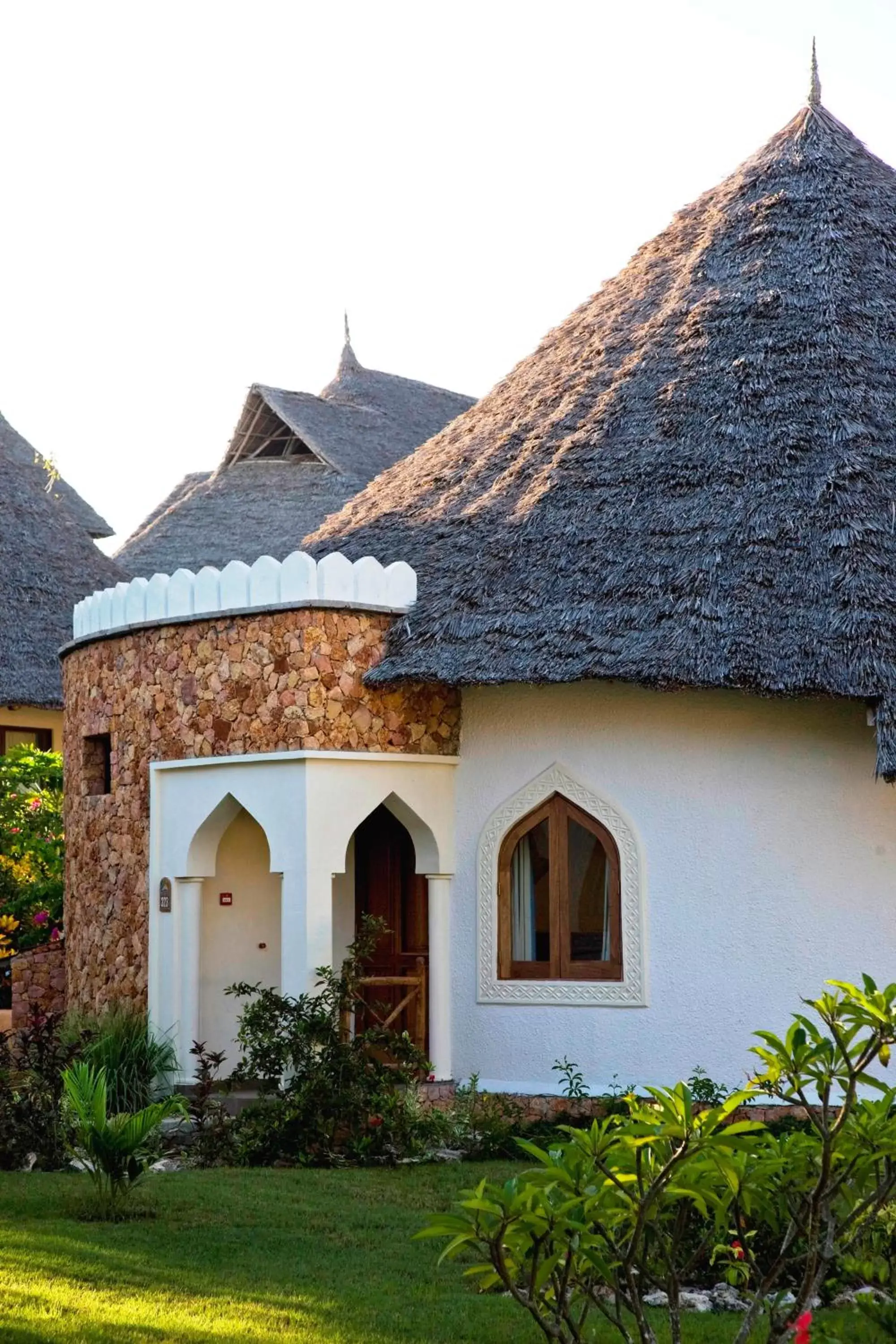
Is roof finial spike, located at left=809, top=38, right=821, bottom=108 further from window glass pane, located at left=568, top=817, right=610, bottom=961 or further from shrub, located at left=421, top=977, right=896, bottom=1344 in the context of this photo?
shrub, located at left=421, top=977, right=896, bottom=1344

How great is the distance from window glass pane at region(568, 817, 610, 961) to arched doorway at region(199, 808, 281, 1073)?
7.99 feet

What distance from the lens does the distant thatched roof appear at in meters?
25.1

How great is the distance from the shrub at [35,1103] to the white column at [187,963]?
36.2 inches

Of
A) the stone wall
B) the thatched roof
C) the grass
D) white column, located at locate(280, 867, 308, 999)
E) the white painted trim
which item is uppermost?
the thatched roof

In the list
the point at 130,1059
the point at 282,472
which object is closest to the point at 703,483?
the point at 130,1059

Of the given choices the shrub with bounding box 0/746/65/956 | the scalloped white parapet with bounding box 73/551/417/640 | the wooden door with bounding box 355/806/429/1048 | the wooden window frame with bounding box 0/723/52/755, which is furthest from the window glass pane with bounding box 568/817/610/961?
the wooden window frame with bounding box 0/723/52/755

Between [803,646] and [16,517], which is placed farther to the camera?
Answer: [16,517]

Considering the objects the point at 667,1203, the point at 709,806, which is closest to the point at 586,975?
the point at 709,806

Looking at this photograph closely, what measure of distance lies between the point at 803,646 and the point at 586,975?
9.22 ft

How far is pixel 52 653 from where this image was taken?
2173cm

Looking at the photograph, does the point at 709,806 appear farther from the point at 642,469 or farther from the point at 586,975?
the point at 642,469

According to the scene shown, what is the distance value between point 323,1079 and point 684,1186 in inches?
244

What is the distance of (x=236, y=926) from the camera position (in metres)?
13.8

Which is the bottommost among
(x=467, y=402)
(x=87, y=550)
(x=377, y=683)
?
(x=377, y=683)
